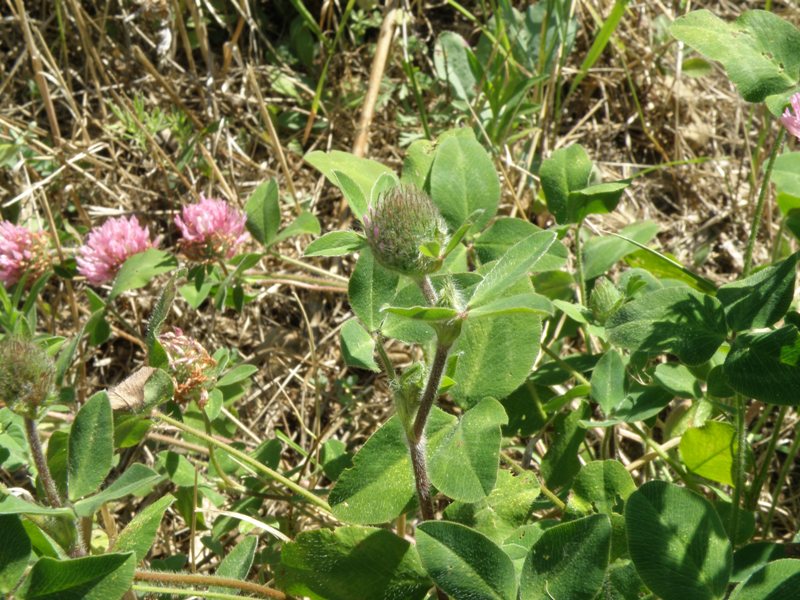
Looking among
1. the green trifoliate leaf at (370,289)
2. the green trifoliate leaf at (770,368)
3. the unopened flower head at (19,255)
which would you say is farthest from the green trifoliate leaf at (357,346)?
the unopened flower head at (19,255)

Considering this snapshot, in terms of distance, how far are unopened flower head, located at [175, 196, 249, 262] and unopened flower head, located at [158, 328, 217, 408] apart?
0.41 metres

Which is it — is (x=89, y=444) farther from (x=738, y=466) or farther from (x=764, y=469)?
(x=764, y=469)

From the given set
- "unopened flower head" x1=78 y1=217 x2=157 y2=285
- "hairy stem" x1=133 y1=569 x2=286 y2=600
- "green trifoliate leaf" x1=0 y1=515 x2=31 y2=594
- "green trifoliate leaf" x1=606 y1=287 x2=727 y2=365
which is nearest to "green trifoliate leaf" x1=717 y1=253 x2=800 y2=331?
"green trifoliate leaf" x1=606 y1=287 x2=727 y2=365

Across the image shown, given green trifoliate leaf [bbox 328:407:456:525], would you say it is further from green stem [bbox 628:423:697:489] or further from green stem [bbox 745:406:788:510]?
green stem [bbox 745:406:788:510]

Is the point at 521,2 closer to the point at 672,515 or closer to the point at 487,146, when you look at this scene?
the point at 487,146

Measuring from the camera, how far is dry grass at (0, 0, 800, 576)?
10.1 feet

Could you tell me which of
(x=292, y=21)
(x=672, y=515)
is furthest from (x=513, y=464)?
(x=292, y=21)

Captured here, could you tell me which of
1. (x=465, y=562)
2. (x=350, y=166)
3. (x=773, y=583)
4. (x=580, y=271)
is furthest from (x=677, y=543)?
(x=350, y=166)

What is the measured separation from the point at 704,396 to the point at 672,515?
0.69 m

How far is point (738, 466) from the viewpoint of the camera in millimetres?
1720

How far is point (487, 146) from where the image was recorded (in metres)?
3.08

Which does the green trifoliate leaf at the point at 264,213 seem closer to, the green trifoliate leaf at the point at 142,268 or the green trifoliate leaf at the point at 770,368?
the green trifoliate leaf at the point at 142,268

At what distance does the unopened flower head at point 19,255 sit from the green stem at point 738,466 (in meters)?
1.97

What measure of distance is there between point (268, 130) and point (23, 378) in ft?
6.07
